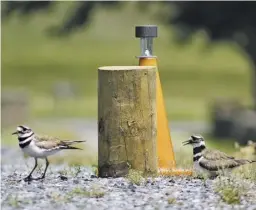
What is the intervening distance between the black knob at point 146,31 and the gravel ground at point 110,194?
5.88ft

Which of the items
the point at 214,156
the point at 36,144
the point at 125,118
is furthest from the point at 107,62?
the point at 125,118

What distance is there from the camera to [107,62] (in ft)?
193

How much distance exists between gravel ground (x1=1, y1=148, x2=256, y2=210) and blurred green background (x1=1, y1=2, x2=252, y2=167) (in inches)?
1144

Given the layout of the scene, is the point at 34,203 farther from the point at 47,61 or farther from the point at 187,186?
the point at 47,61

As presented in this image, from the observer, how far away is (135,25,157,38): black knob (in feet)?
37.4

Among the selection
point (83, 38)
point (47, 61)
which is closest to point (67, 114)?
point (47, 61)

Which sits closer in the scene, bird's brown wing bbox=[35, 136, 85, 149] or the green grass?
bird's brown wing bbox=[35, 136, 85, 149]

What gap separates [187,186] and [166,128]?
1.51 metres

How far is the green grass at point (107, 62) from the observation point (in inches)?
1970

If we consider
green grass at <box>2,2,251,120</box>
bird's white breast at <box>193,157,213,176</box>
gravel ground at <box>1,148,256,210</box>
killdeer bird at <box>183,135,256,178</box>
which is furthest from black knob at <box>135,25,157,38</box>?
green grass at <box>2,2,251,120</box>

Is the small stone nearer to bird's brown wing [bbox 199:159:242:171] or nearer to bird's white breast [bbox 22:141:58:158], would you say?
bird's white breast [bbox 22:141:58:158]

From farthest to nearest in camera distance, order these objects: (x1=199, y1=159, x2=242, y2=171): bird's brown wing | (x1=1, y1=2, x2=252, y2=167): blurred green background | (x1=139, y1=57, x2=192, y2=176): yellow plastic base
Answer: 1. (x1=1, y1=2, x2=252, y2=167): blurred green background
2. (x1=139, y1=57, x2=192, y2=176): yellow plastic base
3. (x1=199, y1=159, x2=242, y2=171): bird's brown wing

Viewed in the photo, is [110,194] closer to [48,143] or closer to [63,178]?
[63,178]

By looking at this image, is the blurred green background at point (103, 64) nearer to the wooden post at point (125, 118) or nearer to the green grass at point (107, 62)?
the green grass at point (107, 62)
